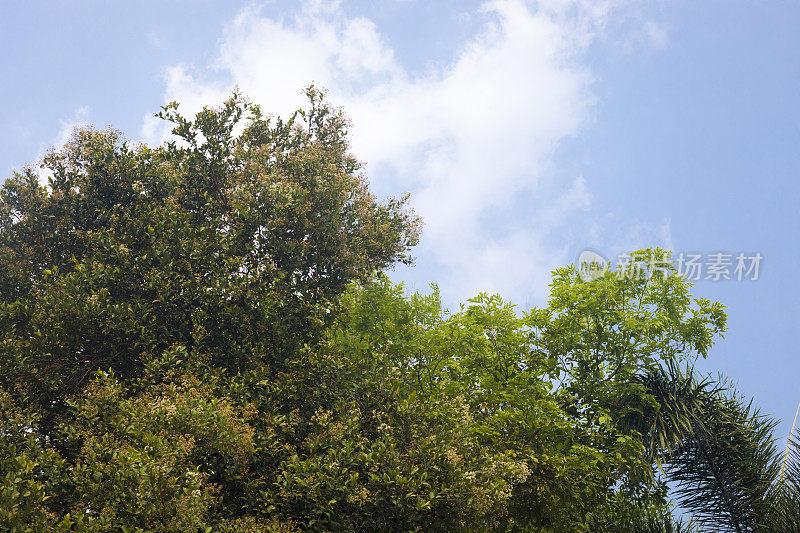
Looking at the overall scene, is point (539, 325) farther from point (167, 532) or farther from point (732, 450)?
point (167, 532)

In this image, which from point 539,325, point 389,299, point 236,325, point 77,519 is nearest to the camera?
point 77,519

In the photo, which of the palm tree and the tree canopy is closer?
the tree canopy

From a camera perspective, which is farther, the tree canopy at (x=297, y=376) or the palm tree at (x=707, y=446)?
the palm tree at (x=707, y=446)

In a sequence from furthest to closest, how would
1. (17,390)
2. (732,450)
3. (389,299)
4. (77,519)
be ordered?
(389,299)
(732,450)
(17,390)
(77,519)

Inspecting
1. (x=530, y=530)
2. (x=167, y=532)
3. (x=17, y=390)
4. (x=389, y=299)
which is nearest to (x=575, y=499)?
(x=530, y=530)

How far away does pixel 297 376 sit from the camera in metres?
14.4

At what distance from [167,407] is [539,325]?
1262 cm

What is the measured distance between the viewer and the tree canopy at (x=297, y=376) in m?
11.4

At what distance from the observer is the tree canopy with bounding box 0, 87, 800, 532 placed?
11430 mm

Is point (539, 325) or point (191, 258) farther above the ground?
point (539, 325)

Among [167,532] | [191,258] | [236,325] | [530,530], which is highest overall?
[191,258]

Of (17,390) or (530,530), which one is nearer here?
(17,390)

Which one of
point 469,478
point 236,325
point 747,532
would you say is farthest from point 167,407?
point 747,532

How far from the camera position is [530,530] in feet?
52.3
